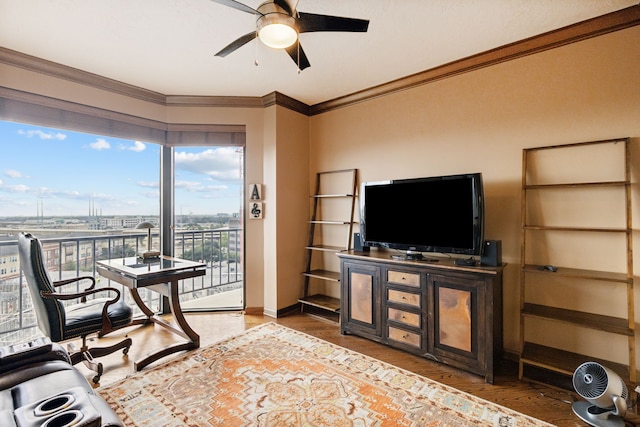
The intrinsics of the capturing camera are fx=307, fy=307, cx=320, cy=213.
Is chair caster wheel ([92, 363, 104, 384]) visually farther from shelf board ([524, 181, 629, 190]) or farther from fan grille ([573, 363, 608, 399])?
shelf board ([524, 181, 629, 190])

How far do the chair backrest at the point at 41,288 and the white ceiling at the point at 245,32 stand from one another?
167 cm

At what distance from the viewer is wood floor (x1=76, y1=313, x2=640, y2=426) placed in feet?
6.77

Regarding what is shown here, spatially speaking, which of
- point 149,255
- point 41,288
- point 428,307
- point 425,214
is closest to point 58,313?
point 41,288

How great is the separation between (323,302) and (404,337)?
1.26 metres

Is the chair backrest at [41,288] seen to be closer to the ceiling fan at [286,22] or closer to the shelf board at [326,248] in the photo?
the ceiling fan at [286,22]

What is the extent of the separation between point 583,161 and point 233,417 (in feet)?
10.3

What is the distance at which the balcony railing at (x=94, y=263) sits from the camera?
2959 mm

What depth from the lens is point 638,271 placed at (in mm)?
2205

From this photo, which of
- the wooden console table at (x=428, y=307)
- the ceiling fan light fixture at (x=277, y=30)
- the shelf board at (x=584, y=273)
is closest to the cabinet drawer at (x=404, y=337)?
the wooden console table at (x=428, y=307)

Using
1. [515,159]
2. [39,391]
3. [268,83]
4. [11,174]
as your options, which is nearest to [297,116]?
[268,83]

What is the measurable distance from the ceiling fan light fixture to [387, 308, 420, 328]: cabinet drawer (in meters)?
2.35

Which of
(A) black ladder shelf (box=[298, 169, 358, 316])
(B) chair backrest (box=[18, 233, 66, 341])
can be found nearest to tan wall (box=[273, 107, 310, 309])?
(A) black ladder shelf (box=[298, 169, 358, 316])

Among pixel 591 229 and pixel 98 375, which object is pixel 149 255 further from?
pixel 591 229

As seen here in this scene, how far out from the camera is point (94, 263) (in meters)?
3.57
